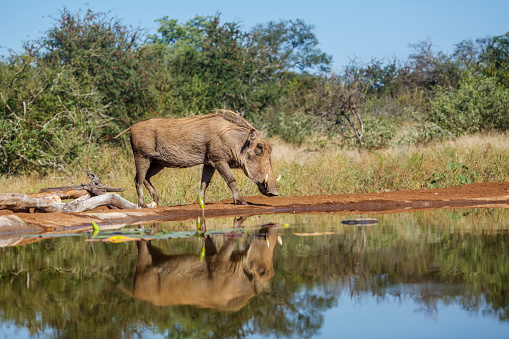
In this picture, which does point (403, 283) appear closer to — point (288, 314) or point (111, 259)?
point (288, 314)

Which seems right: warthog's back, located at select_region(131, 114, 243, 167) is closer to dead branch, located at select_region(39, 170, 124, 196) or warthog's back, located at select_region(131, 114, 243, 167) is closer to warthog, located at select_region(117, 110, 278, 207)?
warthog, located at select_region(117, 110, 278, 207)

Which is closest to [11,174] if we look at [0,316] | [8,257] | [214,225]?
[214,225]

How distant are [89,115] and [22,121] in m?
1.83

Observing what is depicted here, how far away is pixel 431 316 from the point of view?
154 inches

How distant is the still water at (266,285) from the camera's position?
3.79 metres

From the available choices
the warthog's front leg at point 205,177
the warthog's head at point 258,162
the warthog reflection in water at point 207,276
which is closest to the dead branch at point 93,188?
the warthog's front leg at point 205,177

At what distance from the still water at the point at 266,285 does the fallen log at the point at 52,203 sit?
81.1 inches

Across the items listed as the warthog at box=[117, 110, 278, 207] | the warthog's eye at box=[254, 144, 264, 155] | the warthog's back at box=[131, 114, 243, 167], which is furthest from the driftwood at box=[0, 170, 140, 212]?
the warthog's eye at box=[254, 144, 264, 155]

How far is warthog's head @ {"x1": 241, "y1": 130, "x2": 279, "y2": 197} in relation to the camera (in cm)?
1105

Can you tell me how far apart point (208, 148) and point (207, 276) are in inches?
241

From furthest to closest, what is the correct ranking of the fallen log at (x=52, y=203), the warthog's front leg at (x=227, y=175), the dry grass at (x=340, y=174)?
the dry grass at (x=340, y=174) → the warthog's front leg at (x=227, y=175) → the fallen log at (x=52, y=203)

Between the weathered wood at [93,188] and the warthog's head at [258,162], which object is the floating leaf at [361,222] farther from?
the weathered wood at [93,188]

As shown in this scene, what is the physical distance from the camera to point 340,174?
45.5 ft

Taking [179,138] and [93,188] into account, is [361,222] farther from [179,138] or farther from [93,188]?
[93,188]
